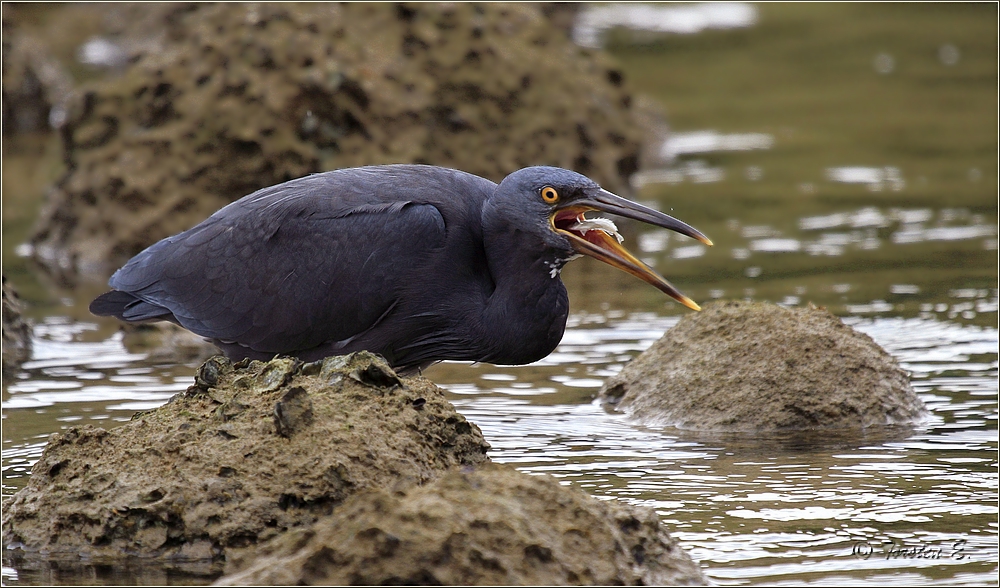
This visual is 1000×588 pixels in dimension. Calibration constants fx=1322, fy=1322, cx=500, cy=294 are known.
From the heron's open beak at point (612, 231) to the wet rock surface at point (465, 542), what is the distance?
5.56 ft

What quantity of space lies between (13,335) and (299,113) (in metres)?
3.36

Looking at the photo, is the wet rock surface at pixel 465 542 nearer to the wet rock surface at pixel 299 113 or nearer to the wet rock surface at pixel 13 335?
the wet rock surface at pixel 13 335

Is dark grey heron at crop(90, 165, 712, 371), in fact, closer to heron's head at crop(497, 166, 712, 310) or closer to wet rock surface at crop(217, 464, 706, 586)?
heron's head at crop(497, 166, 712, 310)

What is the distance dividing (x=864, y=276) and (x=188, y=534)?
21.7 feet

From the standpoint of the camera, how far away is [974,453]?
6098mm

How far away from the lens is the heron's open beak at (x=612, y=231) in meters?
5.75

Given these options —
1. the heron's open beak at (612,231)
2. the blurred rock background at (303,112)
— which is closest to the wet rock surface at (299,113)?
the blurred rock background at (303,112)

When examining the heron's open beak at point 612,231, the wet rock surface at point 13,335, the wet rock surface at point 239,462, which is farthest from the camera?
the wet rock surface at point 13,335

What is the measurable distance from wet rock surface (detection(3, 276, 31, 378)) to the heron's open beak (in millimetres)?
3995

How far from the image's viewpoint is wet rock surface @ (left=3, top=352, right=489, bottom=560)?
14.9ft

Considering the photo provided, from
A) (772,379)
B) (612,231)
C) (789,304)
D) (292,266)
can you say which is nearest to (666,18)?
(789,304)

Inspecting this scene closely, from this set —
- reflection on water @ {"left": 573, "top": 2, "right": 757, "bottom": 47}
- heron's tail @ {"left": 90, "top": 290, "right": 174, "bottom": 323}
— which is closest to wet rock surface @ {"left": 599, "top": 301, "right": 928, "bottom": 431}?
heron's tail @ {"left": 90, "top": 290, "right": 174, "bottom": 323}

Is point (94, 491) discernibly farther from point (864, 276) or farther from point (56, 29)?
point (56, 29)

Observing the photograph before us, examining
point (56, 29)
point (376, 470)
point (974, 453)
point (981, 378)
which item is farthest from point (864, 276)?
point (56, 29)
